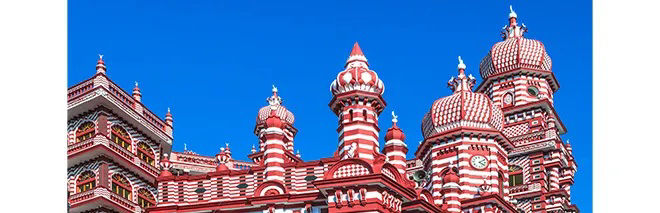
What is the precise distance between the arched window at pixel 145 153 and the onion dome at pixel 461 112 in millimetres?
12184

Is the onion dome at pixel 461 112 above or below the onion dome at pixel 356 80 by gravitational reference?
above

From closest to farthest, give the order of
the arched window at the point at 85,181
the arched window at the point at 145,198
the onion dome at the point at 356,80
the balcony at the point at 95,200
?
the onion dome at the point at 356,80, the balcony at the point at 95,200, the arched window at the point at 85,181, the arched window at the point at 145,198

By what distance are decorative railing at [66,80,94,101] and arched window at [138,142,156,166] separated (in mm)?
3647

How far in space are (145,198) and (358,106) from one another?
12.5m

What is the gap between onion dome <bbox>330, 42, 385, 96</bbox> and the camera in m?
40.2

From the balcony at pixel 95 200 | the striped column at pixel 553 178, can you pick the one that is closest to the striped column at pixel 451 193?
the balcony at pixel 95 200

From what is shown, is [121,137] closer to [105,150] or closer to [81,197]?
[105,150]

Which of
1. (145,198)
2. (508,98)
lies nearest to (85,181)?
(145,198)

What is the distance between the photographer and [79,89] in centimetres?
4644

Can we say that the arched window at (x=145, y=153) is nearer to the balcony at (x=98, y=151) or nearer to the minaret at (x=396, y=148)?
the balcony at (x=98, y=151)

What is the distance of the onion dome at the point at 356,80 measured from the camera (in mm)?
40156

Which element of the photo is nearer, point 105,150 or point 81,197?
point 81,197

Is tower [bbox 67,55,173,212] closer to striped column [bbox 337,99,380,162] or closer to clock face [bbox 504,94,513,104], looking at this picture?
striped column [bbox 337,99,380,162]
